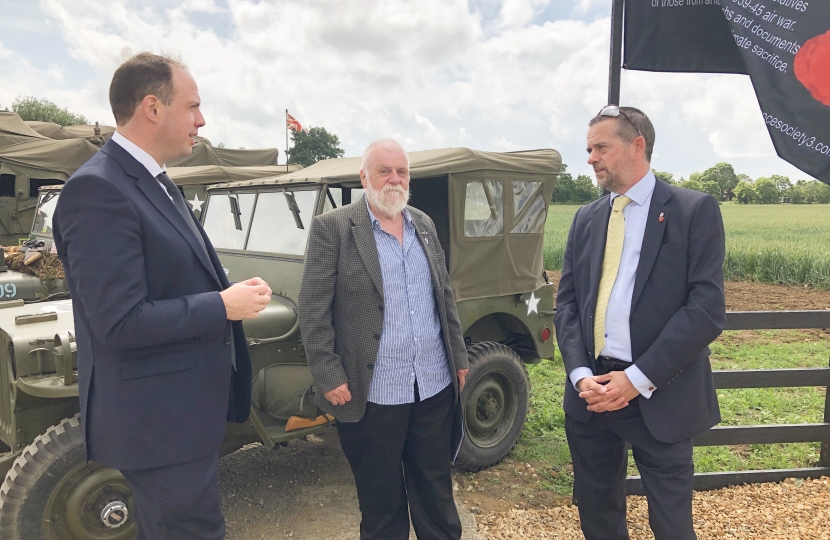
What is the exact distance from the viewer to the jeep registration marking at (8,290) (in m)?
5.50

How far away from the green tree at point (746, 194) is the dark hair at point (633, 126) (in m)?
53.7

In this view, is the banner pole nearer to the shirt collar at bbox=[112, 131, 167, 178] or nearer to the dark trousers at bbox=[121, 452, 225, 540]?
the shirt collar at bbox=[112, 131, 167, 178]

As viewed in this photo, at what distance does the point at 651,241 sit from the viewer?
2264mm

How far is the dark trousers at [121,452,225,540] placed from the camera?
5.68ft

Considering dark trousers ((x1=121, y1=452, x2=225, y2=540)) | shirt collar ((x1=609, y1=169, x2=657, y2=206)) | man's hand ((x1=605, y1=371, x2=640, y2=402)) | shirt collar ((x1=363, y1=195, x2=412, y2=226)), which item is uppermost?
shirt collar ((x1=609, y1=169, x2=657, y2=206))

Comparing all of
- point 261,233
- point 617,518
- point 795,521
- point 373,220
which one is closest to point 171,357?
point 373,220

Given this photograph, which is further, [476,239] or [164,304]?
[476,239]

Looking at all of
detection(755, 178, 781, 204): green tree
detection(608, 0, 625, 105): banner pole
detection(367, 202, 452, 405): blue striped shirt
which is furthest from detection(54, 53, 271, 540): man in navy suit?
detection(755, 178, 781, 204): green tree

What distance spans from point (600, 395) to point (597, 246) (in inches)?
23.5

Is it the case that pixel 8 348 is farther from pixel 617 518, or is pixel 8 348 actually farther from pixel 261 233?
pixel 617 518

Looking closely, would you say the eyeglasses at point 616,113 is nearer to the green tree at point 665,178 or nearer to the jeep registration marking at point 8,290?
the green tree at point 665,178

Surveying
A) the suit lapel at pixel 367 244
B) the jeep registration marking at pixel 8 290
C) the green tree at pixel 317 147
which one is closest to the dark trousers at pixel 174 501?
the suit lapel at pixel 367 244

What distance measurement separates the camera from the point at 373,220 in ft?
8.43

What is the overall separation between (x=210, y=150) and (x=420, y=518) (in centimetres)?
1197
